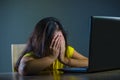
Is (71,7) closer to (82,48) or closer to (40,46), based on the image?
(82,48)

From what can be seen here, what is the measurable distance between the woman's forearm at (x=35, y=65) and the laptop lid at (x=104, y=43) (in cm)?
36

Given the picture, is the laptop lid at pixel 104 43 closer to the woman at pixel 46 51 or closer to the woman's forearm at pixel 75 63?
the woman at pixel 46 51

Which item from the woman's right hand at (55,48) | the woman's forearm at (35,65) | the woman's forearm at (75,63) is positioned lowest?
the woman's forearm at (75,63)

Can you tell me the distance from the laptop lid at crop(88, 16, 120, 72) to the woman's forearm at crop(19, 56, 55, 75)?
361mm

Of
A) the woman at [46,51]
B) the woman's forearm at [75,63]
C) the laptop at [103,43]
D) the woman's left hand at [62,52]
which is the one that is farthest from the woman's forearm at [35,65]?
the laptop at [103,43]

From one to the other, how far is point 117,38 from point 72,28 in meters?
2.13

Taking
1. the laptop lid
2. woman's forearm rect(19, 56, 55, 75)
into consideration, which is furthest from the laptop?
woman's forearm rect(19, 56, 55, 75)

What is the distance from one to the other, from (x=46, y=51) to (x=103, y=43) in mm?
483

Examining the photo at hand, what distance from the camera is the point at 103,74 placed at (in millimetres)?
1573

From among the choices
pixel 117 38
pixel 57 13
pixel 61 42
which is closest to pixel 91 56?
pixel 117 38

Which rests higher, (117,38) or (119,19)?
(119,19)

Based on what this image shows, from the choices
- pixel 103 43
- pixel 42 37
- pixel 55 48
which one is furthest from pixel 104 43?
pixel 42 37

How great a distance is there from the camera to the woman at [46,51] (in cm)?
172

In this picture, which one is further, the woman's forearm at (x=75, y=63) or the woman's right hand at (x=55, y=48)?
the woman's forearm at (x=75, y=63)
